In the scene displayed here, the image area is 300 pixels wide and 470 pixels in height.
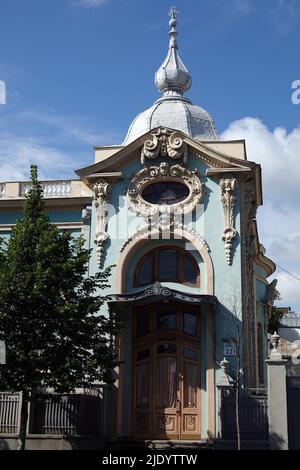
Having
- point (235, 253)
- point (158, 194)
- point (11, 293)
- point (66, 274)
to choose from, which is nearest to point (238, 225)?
point (235, 253)

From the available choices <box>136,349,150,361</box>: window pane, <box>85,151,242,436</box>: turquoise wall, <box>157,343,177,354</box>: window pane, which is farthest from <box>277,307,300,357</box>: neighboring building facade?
<box>136,349,150,361</box>: window pane

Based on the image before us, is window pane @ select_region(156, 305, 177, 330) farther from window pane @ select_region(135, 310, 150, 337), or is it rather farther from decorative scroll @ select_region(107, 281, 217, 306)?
decorative scroll @ select_region(107, 281, 217, 306)

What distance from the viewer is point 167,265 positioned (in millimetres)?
20906

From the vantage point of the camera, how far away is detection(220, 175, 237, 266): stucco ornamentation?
20281 mm

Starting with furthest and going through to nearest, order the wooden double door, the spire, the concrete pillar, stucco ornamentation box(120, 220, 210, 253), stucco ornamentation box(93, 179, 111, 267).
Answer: the spire < stucco ornamentation box(93, 179, 111, 267) < stucco ornamentation box(120, 220, 210, 253) < the wooden double door < the concrete pillar

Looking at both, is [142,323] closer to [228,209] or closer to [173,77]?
[228,209]

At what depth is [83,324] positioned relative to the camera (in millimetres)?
16906

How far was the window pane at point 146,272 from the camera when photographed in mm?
20844

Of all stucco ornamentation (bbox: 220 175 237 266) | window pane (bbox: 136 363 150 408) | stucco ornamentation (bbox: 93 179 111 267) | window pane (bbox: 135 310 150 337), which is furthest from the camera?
stucco ornamentation (bbox: 93 179 111 267)

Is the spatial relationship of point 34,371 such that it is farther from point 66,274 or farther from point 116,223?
point 116,223

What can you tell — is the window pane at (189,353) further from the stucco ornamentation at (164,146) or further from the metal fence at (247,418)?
the stucco ornamentation at (164,146)

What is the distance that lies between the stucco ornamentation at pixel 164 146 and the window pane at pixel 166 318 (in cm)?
469

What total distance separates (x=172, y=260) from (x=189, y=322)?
6.69 feet
